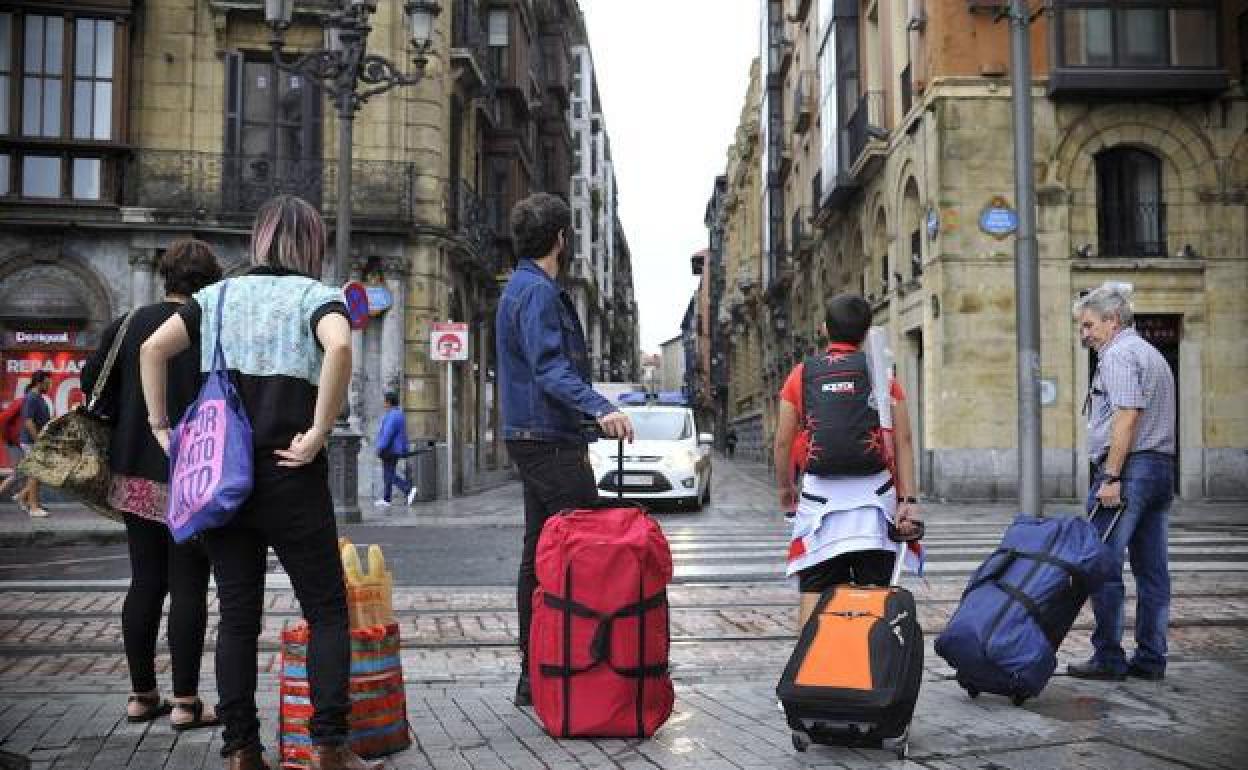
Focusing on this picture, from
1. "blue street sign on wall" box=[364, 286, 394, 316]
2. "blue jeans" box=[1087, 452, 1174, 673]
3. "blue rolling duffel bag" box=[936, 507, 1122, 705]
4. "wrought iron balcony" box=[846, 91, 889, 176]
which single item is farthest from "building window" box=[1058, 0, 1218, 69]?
"blue rolling duffel bag" box=[936, 507, 1122, 705]

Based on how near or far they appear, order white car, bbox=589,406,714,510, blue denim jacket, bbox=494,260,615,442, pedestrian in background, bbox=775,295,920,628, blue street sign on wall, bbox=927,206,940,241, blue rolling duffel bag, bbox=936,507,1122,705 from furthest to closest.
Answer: blue street sign on wall, bbox=927,206,940,241 < white car, bbox=589,406,714,510 < blue rolling duffel bag, bbox=936,507,1122,705 < pedestrian in background, bbox=775,295,920,628 < blue denim jacket, bbox=494,260,615,442

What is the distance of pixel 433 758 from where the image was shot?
4.04 m

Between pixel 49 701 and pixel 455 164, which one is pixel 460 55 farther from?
pixel 49 701

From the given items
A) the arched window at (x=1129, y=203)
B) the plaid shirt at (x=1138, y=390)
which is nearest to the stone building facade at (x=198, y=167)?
the arched window at (x=1129, y=203)

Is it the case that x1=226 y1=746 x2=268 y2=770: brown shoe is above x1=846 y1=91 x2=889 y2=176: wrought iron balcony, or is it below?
below

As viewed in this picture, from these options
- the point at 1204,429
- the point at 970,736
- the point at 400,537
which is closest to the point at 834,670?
the point at 970,736

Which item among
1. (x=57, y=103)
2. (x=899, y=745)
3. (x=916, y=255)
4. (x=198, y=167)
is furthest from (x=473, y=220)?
(x=899, y=745)

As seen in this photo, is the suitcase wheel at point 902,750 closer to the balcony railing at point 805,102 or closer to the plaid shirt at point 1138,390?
the plaid shirt at point 1138,390

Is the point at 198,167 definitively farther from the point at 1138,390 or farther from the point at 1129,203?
the point at 1138,390

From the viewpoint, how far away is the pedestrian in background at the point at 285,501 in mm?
3656

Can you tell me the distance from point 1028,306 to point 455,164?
57.5ft

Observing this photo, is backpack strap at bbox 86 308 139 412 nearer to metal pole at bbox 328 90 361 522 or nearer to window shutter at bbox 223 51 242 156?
metal pole at bbox 328 90 361 522

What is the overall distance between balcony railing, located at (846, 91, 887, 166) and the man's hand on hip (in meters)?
22.4

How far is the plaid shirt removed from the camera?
5418mm
